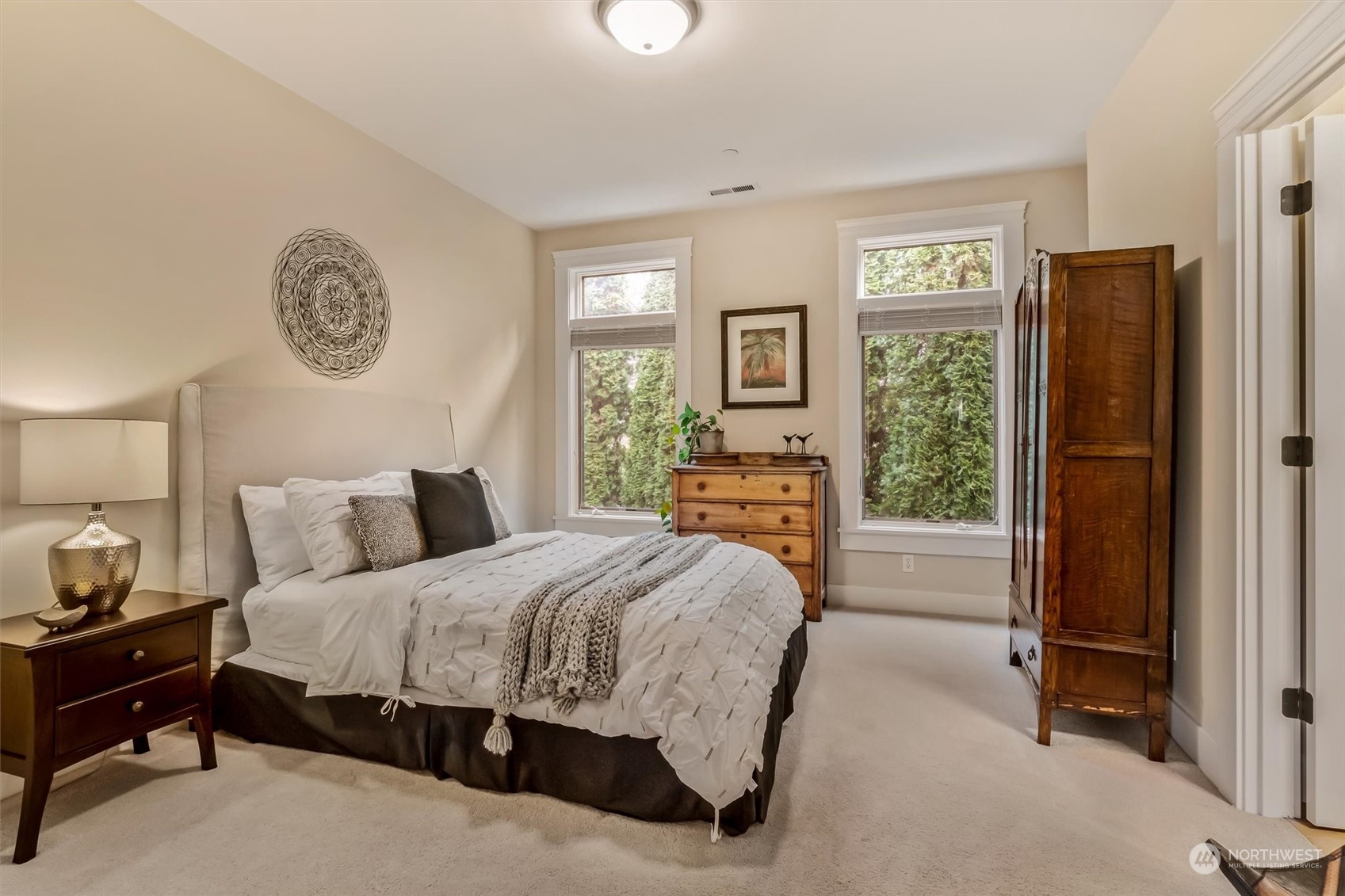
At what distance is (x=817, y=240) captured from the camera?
4.49 m

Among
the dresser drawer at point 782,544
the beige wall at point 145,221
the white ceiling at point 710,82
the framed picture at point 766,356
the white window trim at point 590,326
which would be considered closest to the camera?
the beige wall at point 145,221

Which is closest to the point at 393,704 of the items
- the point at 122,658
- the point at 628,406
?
the point at 122,658

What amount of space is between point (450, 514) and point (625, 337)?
96.9 inches

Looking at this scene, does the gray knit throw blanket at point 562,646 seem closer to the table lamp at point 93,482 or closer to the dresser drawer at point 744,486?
the table lamp at point 93,482

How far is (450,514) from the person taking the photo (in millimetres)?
2877

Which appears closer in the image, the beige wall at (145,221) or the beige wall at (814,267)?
the beige wall at (145,221)

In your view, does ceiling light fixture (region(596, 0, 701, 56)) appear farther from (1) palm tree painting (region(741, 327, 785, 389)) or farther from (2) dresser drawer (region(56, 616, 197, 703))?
(2) dresser drawer (region(56, 616, 197, 703))

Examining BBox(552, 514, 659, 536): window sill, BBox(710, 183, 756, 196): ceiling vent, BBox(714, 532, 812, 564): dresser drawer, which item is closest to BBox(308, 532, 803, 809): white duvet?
BBox(714, 532, 812, 564): dresser drawer

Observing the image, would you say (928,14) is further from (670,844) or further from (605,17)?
(670,844)

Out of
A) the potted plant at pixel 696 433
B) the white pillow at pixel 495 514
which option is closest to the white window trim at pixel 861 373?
the potted plant at pixel 696 433

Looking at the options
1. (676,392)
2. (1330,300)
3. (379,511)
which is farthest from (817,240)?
(379,511)

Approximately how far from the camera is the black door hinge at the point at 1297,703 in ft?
6.27

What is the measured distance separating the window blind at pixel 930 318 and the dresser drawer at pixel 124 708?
4042 mm

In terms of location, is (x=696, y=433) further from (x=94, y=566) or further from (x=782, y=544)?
(x=94, y=566)
